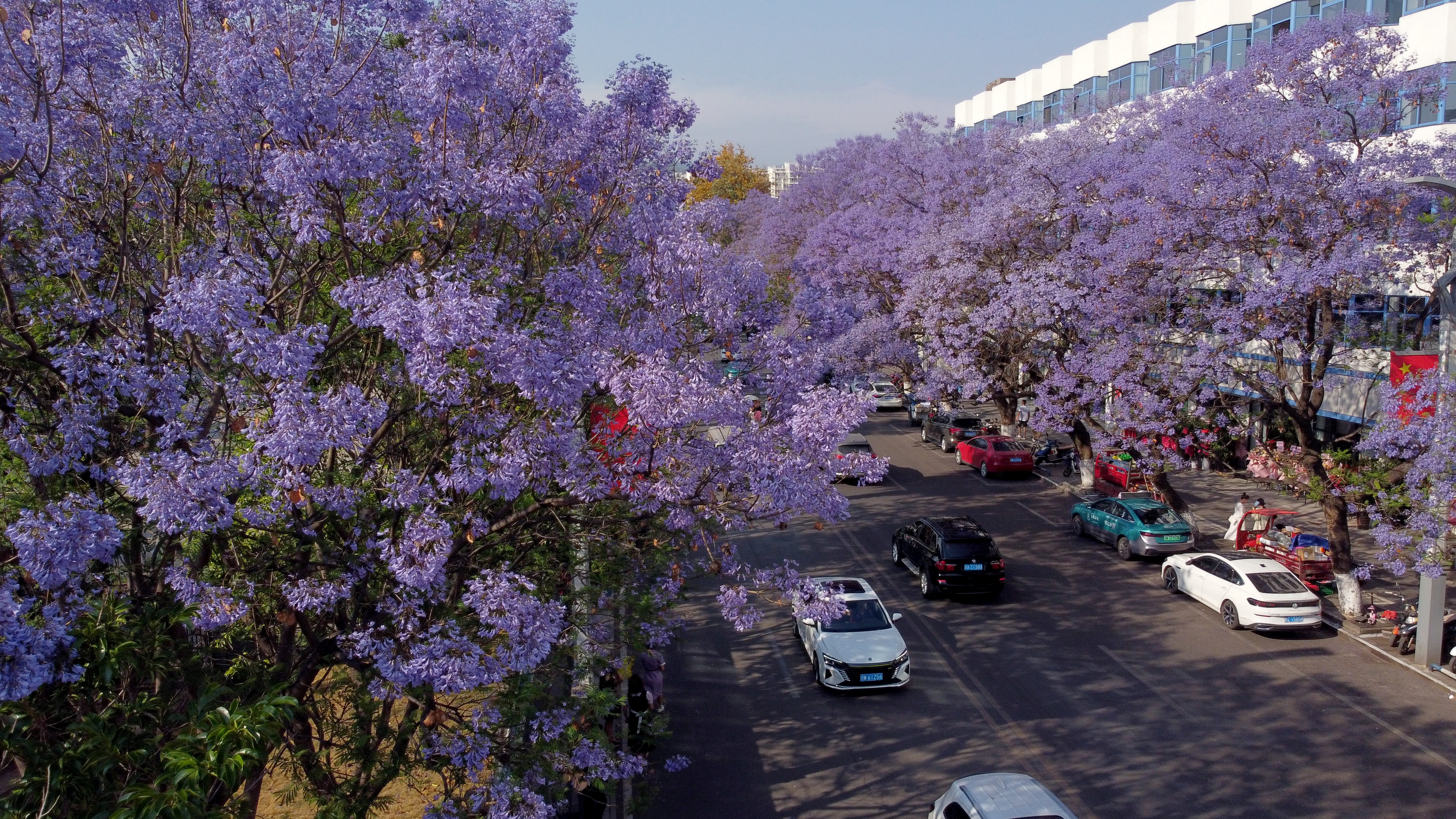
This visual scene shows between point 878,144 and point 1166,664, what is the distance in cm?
3208

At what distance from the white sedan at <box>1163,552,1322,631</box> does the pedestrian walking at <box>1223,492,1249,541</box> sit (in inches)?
132

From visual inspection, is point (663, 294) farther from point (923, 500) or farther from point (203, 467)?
point (923, 500)

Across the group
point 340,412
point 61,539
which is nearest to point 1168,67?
point 340,412

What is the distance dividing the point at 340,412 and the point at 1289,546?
62.6 feet

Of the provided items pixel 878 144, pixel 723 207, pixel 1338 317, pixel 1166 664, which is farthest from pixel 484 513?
pixel 878 144

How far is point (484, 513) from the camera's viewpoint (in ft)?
27.3

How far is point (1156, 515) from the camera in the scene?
2122 cm

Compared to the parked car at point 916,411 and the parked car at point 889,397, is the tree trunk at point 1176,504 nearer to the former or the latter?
the parked car at point 916,411

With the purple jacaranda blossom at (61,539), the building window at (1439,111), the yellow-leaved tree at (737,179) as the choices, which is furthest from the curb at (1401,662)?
the yellow-leaved tree at (737,179)

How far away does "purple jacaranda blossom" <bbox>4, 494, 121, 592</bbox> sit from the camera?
5266 mm

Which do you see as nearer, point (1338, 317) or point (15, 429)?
point (15, 429)

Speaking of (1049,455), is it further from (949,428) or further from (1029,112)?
(1029,112)

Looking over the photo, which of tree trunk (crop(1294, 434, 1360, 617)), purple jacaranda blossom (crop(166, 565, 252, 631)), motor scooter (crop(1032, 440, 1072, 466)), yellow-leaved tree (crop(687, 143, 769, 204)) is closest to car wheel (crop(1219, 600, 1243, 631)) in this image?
tree trunk (crop(1294, 434, 1360, 617))

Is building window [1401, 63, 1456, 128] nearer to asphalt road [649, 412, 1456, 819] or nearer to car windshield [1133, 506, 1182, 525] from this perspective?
car windshield [1133, 506, 1182, 525]
